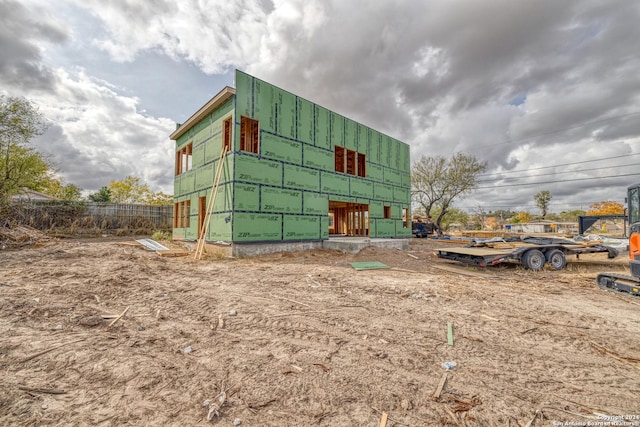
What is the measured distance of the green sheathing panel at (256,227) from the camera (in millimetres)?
10492

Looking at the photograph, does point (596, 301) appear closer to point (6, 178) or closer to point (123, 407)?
point (123, 407)

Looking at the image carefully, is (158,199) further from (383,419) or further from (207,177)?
(383,419)

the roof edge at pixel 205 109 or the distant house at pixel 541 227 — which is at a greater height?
the roof edge at pixel 205 109

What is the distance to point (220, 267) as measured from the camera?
8.32 metres

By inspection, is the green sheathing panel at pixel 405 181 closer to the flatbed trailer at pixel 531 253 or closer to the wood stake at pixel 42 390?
the flatbed trailer at pixel 531 253

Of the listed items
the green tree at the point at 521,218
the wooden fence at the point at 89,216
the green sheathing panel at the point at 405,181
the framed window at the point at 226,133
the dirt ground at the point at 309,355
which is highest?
the framed window at the point at 226,133

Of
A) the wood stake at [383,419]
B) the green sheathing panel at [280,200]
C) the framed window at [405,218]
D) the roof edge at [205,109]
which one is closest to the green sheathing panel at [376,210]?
the framed window at [405,218]

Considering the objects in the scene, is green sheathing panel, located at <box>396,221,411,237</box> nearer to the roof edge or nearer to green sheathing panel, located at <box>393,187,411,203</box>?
green sheathing panel, located at <box>393,187,411,203</box>

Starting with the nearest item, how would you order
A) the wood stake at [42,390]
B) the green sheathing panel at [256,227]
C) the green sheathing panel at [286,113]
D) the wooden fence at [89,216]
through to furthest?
1. the wood stake at [42,390]
2. the green sheathing panel at [256,227]
3. the green sheathing panel at [286,113]
4. the wooden fence at [89,216]

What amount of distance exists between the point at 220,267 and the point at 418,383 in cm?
728

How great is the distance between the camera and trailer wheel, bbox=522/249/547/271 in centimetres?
859

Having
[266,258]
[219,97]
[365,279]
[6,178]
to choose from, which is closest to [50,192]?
[6,178]

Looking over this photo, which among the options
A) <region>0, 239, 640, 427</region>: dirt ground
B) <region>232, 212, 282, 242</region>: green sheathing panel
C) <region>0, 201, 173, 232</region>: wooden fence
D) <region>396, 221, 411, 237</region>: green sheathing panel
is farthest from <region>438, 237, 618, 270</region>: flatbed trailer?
<region>0, 201, 173, 232</region>: wooden fence

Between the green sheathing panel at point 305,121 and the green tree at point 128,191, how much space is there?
33402 millimetres
